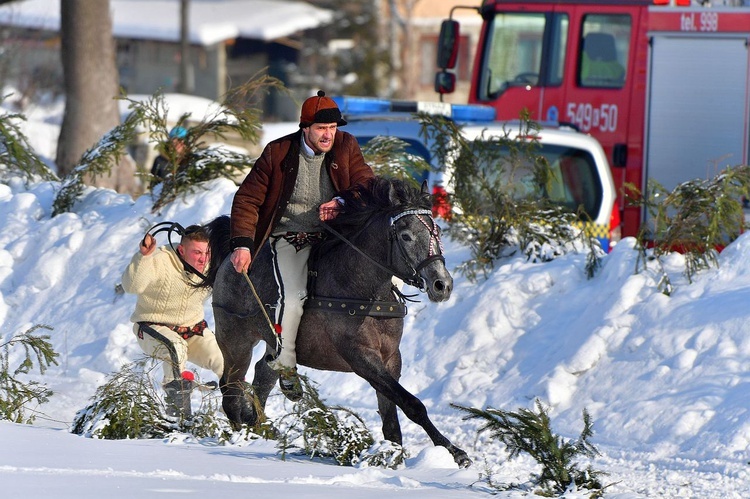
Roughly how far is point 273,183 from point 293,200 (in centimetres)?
18

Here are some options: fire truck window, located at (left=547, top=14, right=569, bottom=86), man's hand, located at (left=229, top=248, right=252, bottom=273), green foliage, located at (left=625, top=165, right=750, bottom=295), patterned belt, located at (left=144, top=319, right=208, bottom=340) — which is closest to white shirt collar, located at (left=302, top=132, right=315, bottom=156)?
man's hand, located at (left=229, top=248, right=252, bottom=273)

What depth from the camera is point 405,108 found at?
45.5ft

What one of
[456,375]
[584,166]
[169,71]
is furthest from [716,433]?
[169,71]

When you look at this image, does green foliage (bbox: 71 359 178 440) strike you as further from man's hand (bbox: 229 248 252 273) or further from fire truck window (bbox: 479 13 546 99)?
fire truck window (bbox: 479 13 546 99)

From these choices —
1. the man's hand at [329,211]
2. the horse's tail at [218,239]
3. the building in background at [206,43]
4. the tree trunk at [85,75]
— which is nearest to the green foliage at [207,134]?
the horse's tail at [218,239]

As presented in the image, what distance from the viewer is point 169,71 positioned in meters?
45.2

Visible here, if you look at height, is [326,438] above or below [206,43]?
below

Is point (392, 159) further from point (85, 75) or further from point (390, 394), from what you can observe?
point (85, 75)

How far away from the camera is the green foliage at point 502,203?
35.8ft

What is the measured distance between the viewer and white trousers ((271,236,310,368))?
767 centimetres

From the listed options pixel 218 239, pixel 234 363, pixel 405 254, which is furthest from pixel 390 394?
pixel 218 239

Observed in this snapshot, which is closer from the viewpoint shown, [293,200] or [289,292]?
[289,292]

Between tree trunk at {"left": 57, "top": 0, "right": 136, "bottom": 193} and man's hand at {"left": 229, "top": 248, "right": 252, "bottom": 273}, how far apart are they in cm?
917

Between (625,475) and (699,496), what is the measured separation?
649 mm
